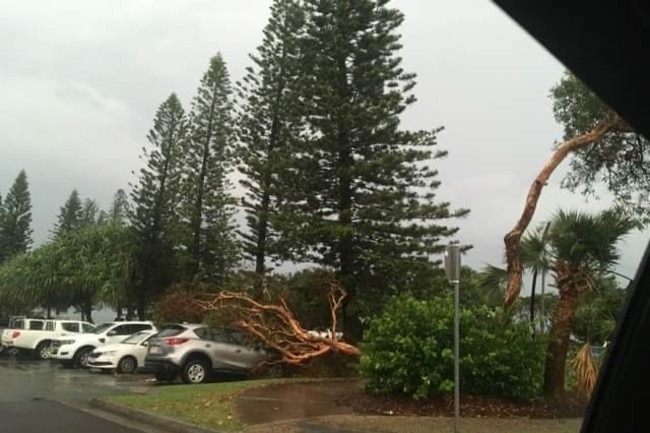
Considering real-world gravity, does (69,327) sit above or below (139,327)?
below

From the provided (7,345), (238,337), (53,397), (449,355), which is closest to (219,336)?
(238,337)

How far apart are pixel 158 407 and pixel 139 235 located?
32.6 m

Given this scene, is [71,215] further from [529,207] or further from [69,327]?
[529,207]

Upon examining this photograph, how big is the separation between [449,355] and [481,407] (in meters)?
1.01

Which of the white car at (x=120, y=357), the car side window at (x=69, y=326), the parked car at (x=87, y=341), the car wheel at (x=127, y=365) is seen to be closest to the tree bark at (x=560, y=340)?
the white car at (x=120, y=357)

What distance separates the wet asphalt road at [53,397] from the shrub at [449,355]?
453 centimetres

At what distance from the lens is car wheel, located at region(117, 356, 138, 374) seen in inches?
969

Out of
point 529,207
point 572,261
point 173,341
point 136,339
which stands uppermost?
point 529,207

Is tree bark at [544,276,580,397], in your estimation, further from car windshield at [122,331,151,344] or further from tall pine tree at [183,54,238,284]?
tall pine tree at [183,54,238,284]

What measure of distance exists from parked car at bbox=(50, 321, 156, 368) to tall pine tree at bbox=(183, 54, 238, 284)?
1131 cm

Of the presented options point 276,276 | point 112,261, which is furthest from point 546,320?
point 112,261

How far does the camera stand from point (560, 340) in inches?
523

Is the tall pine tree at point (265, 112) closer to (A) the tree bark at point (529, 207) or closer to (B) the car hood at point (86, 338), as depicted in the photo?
(B) the car hood at point (86, 338)

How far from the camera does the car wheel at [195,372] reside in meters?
19.2
